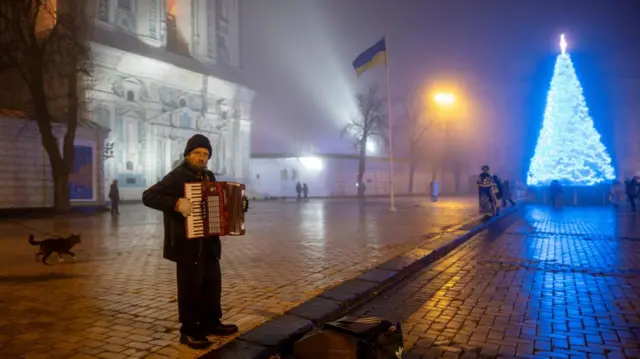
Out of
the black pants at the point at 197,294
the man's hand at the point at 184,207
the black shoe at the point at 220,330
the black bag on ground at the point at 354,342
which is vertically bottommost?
the black shoe at the point at 220,330

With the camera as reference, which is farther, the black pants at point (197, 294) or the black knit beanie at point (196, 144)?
the black knit beanie at point (196, 144)

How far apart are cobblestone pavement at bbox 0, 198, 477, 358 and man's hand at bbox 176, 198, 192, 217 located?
1.18m

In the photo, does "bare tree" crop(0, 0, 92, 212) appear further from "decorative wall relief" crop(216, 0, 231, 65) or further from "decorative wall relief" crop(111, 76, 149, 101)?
"decorative wall relief" crop(216, 0, 231, 65)

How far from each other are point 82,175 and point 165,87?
1591 cm

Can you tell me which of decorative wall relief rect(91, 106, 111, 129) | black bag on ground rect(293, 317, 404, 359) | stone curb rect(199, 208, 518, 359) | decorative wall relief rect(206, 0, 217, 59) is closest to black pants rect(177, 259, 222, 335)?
stone curb rect(199, 208, 518, 359)

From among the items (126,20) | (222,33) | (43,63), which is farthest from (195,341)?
(222,33)

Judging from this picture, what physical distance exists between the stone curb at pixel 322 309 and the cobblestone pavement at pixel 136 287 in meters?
0.21

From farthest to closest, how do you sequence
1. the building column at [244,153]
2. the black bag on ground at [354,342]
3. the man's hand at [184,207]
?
the building column at [244,153] → the man's hand at [184,207] → the black bag on ground at [354,342]

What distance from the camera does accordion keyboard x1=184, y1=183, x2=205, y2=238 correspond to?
398 centimetres

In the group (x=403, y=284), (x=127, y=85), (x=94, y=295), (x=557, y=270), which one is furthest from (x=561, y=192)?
(x=127, y=85)

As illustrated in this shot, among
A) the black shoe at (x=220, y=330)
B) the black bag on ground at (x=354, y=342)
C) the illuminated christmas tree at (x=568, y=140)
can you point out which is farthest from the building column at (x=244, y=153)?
the black bag on ground at (x=354, y=342)

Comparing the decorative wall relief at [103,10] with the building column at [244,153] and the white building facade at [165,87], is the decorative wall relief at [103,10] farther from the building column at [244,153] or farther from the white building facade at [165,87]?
the building column at [244,153]

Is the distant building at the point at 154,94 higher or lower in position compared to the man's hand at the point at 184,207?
higher

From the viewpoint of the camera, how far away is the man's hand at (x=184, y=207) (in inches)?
154
